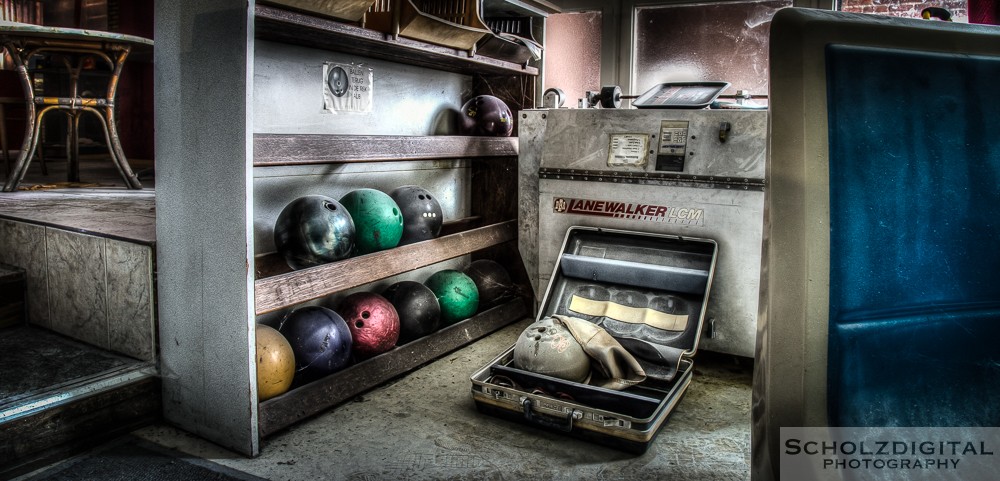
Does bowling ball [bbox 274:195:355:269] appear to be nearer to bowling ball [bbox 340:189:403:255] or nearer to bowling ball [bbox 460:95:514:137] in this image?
bowling ball [bbox 340:189:403:255]

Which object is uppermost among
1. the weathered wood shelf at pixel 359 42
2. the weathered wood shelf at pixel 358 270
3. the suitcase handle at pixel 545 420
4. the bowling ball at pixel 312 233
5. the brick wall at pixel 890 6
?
the brick wall at pixel 890 6

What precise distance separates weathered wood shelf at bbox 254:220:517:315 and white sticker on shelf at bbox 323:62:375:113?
0.83 m

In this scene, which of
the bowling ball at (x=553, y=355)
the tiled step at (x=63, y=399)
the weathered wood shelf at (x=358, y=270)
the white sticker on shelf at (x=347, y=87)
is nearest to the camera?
the tiled step at (x=63, y=399)

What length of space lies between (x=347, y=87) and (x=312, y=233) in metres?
1.11

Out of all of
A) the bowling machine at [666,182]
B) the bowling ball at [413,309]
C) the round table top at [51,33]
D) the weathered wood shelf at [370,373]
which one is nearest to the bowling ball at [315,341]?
the weathered wood shelf at [370,373]

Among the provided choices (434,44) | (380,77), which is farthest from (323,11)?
(380,77)

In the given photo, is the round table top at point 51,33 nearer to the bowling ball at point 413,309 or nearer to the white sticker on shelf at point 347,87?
the white sticker on shelf at point 347,87

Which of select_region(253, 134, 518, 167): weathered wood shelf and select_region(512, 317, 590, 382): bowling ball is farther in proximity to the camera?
select_region(512, 317, 590, 382): bowling ball

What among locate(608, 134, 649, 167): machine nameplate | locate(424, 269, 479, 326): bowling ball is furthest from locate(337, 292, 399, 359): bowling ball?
locate(608, 134, 649, 167): machine nameplate

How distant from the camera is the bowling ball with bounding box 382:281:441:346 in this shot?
3311 millimetres

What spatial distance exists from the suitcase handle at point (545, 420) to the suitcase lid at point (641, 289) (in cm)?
56

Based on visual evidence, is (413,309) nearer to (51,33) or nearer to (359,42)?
(359,42)

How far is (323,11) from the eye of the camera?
266 centimetres

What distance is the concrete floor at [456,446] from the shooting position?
2314 mm
